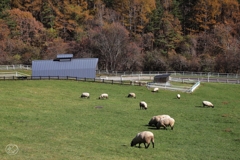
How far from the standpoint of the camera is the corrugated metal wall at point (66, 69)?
180 ft

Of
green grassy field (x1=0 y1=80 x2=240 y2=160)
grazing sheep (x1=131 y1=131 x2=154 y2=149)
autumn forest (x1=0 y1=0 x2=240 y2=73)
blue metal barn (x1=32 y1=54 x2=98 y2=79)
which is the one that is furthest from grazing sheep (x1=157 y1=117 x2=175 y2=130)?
autumn forest (x1=0 y1=0 x2=240 y2=73)

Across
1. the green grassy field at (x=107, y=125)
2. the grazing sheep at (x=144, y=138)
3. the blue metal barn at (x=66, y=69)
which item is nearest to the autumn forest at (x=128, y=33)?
the blue metal barn at (x=66, y=69)

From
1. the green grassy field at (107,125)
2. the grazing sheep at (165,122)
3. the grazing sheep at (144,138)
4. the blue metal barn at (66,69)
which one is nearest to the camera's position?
the green grassy field at (107,125)

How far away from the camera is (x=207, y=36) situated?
93.9 meters

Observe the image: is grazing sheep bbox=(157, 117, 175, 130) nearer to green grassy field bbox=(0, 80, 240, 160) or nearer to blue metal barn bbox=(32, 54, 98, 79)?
green grassy field bbox=(0, 80, 240, 160)

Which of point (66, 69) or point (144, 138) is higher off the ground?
point (66, 69)

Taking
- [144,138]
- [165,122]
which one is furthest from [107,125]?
[144,138]

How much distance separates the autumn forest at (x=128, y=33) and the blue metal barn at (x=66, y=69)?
89.9 ft

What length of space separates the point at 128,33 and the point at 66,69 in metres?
38.9

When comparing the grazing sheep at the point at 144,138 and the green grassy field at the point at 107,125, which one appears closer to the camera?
the green grassy field at the point at 107,125

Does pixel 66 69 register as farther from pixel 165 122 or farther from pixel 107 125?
pixel 165 122

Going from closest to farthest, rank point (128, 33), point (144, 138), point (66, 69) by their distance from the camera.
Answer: point (144, 138), point (66, 69), point (128, 33)

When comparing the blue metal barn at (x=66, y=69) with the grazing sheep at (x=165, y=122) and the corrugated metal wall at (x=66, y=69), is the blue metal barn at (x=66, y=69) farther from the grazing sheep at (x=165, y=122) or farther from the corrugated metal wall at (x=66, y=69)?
the grazing sheep at (x=165, y=122)

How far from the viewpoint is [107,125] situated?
22.7 m
